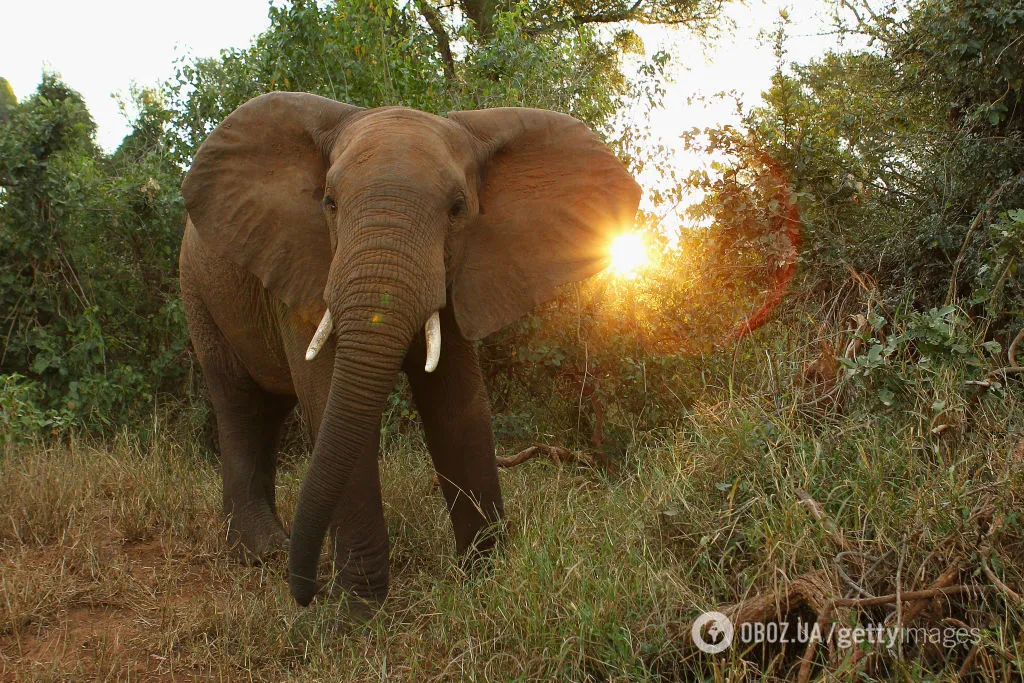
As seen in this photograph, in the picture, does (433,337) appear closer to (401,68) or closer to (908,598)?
(908,598)

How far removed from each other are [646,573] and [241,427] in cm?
344

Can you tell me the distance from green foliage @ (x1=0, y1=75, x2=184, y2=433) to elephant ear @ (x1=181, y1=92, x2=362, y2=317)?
3324 millimetres

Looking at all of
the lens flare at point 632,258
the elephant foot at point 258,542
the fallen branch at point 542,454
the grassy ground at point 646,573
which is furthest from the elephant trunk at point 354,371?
the lens flare at point 632,258

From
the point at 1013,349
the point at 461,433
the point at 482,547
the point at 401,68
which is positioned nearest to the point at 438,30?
the point at 401,68

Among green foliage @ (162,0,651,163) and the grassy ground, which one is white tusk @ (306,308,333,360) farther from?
green foliage @ (162,0,651,163)

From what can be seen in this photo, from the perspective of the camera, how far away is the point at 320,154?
16.1 ft

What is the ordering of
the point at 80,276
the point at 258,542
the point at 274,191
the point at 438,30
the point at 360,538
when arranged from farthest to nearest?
the point at 438,30 < the point at 80,276 < the point at 258,542 < the point at 274,191 < the point at 360,538

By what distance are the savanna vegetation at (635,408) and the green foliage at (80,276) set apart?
3 cm

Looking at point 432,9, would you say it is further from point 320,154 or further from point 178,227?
point 320,154

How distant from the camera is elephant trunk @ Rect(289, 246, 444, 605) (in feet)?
13.2

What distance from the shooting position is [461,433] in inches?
195

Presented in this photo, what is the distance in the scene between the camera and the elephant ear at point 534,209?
16.0 feet

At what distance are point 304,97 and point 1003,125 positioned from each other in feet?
12.5

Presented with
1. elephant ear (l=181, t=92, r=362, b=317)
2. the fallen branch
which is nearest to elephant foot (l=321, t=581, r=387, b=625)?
elephant ear (l=181, t=92, r=362, b=317)
